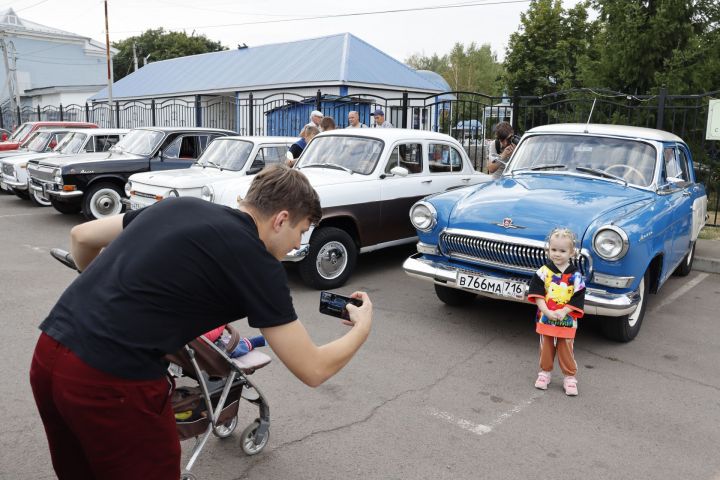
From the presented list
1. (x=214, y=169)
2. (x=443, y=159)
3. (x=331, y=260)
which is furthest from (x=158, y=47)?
(x=331, y=260)

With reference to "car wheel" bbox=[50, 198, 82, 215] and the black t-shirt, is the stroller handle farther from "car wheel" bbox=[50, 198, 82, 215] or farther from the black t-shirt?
"car wheel" bbox=[50, 198, 82, 215]

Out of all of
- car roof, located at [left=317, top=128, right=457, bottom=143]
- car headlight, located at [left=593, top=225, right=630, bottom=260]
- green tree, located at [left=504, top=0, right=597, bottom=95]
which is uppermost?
green tree, located at [left=504, top=0, right=597, bottom=95]

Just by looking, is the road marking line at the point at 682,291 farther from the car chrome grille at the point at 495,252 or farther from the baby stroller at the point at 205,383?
the baby stroller at the point at 205,383

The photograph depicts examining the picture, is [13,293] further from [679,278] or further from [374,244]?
[679,278]

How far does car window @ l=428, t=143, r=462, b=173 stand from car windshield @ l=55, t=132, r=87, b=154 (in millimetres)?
8140

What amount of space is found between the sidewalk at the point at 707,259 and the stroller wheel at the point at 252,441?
23.3ft

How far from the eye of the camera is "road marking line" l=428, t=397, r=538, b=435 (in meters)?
3.78

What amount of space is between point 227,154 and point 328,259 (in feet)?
10.9

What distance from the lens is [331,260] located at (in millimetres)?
6953

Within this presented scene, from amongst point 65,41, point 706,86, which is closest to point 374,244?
point 706,86

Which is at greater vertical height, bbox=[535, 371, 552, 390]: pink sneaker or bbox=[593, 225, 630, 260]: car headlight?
bbox=[593, 225, 630, 260]: car headlight

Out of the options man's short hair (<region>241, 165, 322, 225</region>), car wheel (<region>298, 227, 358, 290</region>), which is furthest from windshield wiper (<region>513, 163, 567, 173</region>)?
man's short hair (<region>241, 165, 322, 225</region>)

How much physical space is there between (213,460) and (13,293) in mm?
4424

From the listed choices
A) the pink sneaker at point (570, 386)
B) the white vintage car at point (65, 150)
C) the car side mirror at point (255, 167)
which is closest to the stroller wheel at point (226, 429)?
the pink sneaker at point (570, 386)
